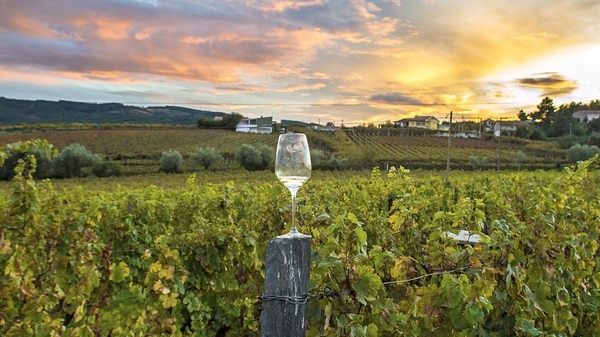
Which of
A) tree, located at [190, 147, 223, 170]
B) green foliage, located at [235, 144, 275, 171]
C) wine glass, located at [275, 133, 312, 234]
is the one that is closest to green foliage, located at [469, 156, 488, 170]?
green foliage, located at [235, 144, 275, 171]

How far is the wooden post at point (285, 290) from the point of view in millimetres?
1410

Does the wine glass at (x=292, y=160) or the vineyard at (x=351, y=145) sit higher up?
the wine glass at (x=292, y=160)

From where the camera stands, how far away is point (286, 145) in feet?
5.31

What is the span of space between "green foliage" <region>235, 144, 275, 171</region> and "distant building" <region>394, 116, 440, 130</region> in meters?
27.7

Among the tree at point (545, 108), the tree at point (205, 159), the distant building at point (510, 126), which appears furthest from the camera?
the tree at point (545, 108)

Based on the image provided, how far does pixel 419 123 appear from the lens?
2837 inches

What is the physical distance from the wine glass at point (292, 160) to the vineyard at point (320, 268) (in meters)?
0.24

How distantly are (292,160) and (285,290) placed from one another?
1.49 ft

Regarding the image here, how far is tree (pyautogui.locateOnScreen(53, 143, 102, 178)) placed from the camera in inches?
1734

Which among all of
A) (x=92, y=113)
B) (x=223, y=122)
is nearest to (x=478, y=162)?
(x=223, y=122)

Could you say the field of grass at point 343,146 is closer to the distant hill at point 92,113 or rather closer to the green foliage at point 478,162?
the green foliage at point 478,162

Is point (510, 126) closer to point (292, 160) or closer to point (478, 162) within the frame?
point (478, 162)

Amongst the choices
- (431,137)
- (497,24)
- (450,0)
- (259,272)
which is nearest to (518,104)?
(431,137)

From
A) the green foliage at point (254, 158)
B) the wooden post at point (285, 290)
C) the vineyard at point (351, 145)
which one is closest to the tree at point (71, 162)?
the vineyard at point (351, 145)
